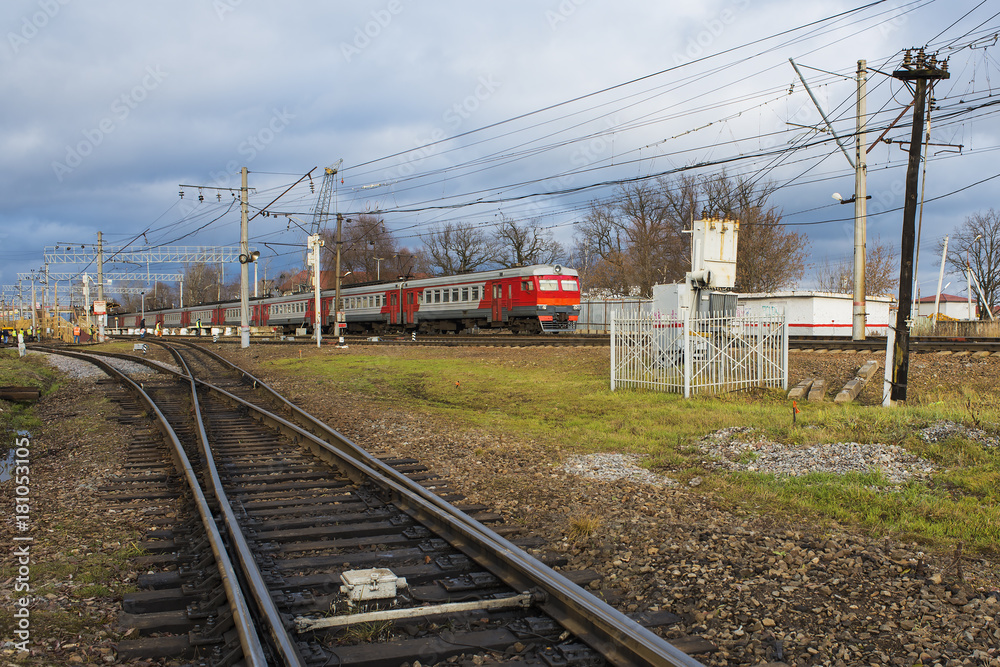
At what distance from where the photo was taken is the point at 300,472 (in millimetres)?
7559

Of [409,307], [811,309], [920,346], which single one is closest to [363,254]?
[409,307]

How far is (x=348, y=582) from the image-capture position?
4.09 metres

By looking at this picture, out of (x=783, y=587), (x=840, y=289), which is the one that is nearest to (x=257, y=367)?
(x=783, y=587)

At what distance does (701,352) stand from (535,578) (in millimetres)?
10134

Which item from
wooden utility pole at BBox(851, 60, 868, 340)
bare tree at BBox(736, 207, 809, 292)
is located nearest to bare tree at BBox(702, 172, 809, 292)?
bare tree at BBox(736, 207, 809, 292)

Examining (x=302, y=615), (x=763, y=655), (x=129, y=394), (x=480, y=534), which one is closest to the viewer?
(x=763, y=655)

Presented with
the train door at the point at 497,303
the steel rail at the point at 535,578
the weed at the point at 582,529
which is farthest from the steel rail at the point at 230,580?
the train door at the point at 497,303

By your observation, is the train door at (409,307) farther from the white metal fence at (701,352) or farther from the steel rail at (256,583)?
the steel rail at (256,583)

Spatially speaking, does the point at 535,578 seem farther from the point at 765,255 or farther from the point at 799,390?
the point at 765,255

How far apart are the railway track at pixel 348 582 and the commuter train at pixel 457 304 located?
21.4 meters

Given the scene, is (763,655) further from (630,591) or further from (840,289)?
(840,289)

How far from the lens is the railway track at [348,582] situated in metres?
3.44

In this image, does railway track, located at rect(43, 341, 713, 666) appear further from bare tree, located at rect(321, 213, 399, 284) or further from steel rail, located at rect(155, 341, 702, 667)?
bare tree, located at rect(321, 213, 399, 284)

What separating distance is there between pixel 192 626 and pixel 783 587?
3.49 meters
